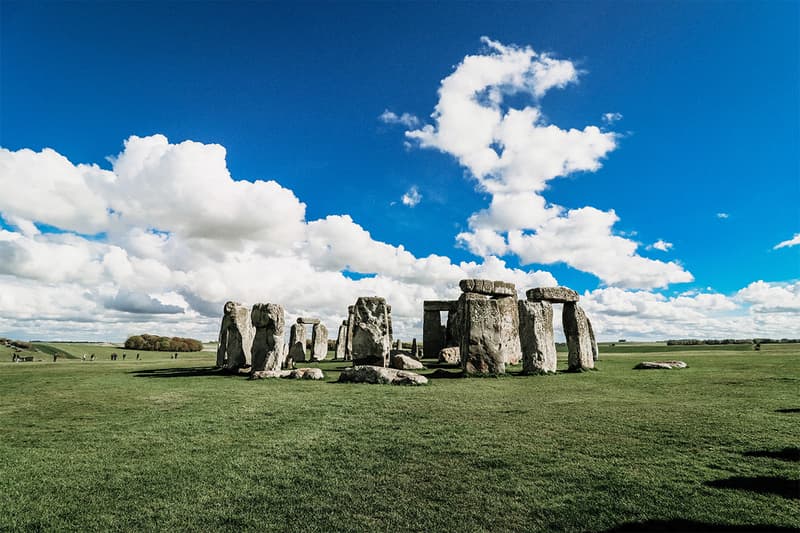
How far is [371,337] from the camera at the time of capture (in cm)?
1603

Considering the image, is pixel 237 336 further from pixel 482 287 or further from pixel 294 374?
pixel 482 287

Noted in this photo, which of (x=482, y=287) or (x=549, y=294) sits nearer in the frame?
(x=549, y=294)

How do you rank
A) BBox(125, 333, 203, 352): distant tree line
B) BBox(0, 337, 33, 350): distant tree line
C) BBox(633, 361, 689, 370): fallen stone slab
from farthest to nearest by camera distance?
BBox(125, 333, 203, 352): distant tree line < BBox(0, 337, 33, 350): distant tree line < BBox(633, 361, 689, 370): fallen stone slab

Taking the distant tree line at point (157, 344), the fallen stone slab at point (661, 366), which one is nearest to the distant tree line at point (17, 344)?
the distant tree line at point (157, 344)

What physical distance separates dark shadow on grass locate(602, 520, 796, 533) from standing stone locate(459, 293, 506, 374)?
9951 mm

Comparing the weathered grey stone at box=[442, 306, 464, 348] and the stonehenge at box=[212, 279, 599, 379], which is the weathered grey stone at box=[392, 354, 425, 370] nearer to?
the stonehenge at box=[212, 279, 599, 379]

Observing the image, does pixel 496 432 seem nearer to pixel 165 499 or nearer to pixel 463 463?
pixel 463 463

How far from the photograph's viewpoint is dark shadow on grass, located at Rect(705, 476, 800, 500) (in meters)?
3.58

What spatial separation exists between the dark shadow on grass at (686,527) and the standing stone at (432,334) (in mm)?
21978

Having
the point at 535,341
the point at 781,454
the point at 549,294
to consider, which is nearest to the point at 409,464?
the point at 781,454

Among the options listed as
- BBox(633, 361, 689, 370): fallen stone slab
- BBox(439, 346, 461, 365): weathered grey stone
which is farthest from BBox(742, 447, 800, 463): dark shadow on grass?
BBox(439, 346, 461, 365): weathered grey stone

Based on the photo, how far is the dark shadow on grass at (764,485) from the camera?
3.58 m

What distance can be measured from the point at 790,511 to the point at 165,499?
16.3 feet

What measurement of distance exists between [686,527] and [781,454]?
96.1 inches
